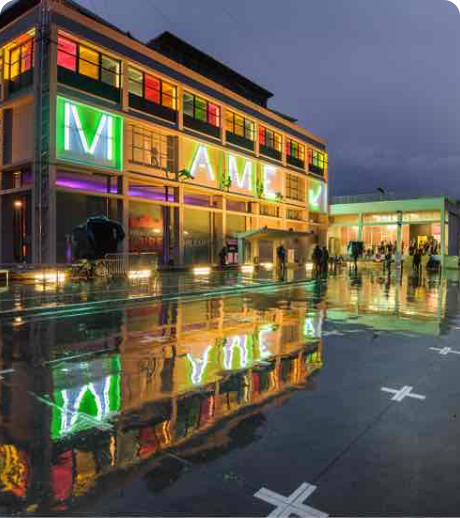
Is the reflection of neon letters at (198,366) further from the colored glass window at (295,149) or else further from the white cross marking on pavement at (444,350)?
the colored glass window at (295,149)

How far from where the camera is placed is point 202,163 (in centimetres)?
3325

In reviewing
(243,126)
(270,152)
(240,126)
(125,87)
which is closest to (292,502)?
(125,87)

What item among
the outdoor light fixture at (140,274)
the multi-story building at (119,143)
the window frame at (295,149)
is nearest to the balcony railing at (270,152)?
the multi-story building at (119,143)

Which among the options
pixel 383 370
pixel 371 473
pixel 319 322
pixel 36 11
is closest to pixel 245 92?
pixel 36 11

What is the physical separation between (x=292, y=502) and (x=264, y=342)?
5.27 metres

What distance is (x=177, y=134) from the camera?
30828mm

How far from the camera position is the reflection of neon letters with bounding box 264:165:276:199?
41.4 m

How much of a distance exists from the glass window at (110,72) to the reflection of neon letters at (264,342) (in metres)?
22.8

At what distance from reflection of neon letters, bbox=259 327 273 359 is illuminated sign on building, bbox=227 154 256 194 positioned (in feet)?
91.4

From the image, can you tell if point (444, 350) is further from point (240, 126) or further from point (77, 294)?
point (240, 126)

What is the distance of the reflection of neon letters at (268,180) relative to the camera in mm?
41366

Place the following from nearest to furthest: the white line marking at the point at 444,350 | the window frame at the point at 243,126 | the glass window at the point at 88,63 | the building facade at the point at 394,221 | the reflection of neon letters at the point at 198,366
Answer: the reflection of neon letters at the point at 198,366, the white line marking at the point at 444,350, the glass window at the point at 88,63, the window frame at the point at 243,126, the building facade at the point at 394,221

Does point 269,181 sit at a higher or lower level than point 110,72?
lower

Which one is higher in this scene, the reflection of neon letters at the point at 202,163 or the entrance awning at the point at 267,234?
the reflection of neon letters at the point at 202,163
